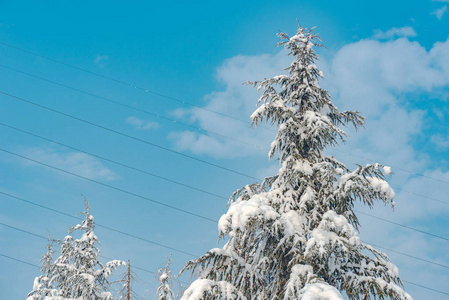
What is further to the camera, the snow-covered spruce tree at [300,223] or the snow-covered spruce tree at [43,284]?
the snow-covered spruce tree at [43,284]

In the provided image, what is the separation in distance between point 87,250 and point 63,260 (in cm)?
215

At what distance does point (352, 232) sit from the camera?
906 cm

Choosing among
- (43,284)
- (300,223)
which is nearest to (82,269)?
(43,284)

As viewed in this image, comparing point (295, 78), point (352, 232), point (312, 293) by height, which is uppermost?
point (295, 78)

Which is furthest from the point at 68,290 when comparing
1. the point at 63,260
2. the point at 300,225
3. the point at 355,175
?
the point at 355,175

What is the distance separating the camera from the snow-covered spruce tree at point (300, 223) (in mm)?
8992

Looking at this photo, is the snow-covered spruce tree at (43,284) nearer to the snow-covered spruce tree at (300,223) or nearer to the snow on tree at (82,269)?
the snow on tree at (82,269)

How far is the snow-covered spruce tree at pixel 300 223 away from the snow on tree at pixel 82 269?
1187 cm

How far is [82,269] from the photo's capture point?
814 inches

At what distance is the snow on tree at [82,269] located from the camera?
2019 centimetres

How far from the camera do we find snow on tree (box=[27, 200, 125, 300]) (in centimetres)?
2019

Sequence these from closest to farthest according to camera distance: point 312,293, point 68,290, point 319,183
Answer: point 312,293 → point 319,183 → point 68,290

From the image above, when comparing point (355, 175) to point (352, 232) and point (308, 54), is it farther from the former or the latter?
point (308, 54)

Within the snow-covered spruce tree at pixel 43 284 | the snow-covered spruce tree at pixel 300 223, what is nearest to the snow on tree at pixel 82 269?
the snow-covered spruce tree at pixel 43 284
